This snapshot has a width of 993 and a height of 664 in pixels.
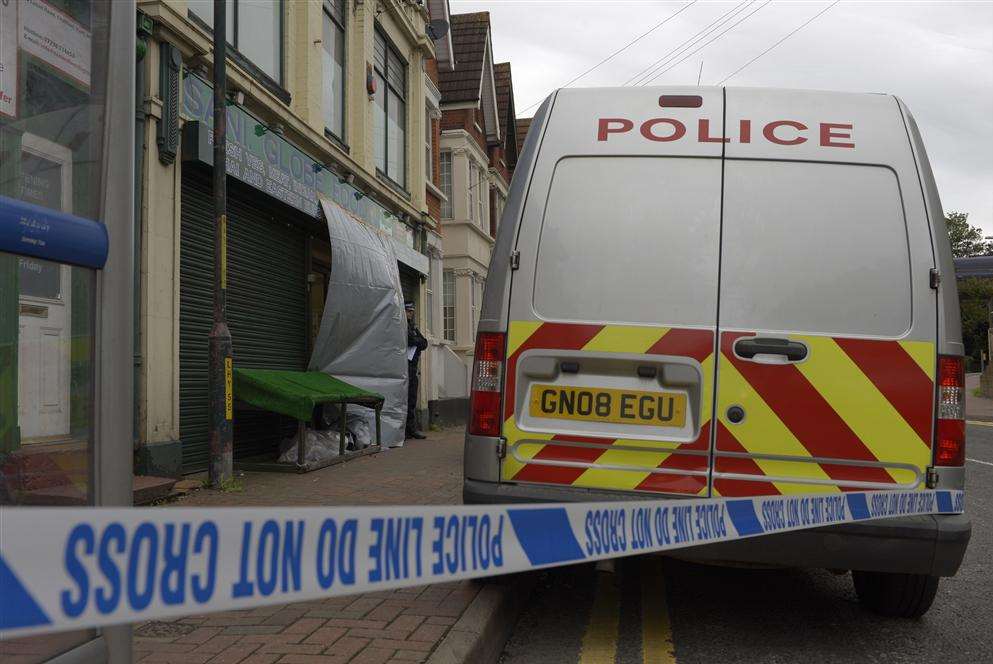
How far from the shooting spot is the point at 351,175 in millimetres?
13172

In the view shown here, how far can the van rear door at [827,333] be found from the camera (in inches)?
149

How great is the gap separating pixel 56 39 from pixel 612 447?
2.64m

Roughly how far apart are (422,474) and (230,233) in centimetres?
339

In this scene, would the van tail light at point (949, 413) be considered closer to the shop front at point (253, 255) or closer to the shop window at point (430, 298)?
the shop front at point (253, 255)

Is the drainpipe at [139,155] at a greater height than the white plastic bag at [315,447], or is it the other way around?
the drainpipe at [139,155]

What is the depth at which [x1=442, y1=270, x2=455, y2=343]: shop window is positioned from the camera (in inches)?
943

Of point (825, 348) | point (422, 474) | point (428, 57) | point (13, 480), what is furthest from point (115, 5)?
point (428, 57)

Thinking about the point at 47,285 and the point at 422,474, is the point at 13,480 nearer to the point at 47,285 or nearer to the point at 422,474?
the point at 47,285

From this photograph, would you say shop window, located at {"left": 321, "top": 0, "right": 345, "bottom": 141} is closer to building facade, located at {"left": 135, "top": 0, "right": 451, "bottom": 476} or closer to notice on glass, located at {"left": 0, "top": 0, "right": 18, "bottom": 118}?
building facade, located at {"left": 135, "top": 0, "right": 451, "bottom": 476}

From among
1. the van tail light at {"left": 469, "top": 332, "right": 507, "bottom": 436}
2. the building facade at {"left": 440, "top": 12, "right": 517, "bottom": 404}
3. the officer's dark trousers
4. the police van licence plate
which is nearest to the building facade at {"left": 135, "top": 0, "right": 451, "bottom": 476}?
the officer's dark trousers

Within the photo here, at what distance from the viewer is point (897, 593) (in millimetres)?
4367

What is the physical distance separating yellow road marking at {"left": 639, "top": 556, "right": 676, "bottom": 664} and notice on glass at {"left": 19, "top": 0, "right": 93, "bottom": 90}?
10.2 ft

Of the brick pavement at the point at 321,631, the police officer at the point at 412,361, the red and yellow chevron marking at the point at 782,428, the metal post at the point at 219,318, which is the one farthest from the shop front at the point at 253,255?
the red and yellow chevron marking at the point at 782,428

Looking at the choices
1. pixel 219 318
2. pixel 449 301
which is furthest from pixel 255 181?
pixel 449 301
